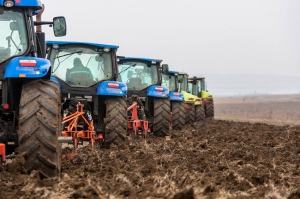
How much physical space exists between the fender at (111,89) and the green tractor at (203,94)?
16.7 meters

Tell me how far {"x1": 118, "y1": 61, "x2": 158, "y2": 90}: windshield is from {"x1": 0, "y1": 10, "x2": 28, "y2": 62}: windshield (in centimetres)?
806

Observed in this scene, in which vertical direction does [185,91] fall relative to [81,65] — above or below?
below

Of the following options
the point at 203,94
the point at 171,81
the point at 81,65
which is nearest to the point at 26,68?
the point at 81,65

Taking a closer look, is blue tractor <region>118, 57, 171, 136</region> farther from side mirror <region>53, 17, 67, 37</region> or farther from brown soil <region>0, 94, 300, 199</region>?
side mirror <region>53, 17, 67, 37</region>

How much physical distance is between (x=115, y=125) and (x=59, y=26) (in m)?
3.23

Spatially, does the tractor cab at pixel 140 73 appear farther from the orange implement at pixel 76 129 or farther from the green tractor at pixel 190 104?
the orange implement at pixel 76 129

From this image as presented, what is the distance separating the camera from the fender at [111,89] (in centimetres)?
1055

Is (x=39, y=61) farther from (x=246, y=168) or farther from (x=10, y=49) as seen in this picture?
(x=246, y=168)

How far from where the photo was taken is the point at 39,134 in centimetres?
627

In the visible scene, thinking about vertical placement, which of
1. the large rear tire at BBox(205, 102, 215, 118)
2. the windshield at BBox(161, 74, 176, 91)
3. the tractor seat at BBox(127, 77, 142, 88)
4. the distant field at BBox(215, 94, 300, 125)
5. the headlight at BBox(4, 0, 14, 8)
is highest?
the headlight at BBox(4, 0, 14, 8)

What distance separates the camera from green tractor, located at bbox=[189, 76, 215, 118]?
90.7ft

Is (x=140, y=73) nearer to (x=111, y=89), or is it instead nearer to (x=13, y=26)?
(x=111, y=89)

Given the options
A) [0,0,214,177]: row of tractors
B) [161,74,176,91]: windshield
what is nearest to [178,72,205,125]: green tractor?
[161,74,176,91]: windshield

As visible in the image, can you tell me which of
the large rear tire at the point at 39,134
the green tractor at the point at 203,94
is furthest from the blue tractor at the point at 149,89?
the green tractor at the point at 203,94
